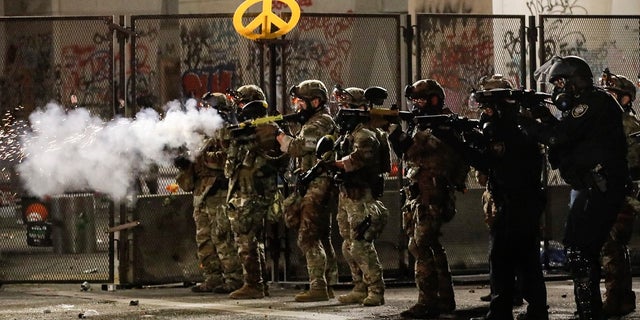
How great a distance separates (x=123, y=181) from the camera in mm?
13930

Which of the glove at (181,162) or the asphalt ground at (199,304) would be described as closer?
the asphalt ground at (199,304)

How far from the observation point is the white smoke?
1354 centimetres

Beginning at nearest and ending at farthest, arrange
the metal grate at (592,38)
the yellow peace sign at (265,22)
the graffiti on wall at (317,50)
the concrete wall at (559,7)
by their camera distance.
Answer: the yellow peace sign at (265,22)
the graffiti on wall at (317,50)
the metal grate at (592,38)
the concrete wall at (559,7)

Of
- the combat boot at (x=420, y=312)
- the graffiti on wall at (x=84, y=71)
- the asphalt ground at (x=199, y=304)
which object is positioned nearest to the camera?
the combat boot at (x=420, y=312)

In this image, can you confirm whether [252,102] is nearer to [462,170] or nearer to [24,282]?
[462,170]

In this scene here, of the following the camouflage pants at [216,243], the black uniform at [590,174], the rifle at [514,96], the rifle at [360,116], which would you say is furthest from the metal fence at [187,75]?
the black uniform at [590,174]

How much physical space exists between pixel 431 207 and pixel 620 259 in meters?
1.59

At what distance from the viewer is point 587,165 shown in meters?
9.59

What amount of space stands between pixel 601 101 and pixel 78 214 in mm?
6535

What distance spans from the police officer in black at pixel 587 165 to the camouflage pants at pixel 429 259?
1.71 m

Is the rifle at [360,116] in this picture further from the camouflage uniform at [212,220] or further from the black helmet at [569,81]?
the black helmet at [569,81]

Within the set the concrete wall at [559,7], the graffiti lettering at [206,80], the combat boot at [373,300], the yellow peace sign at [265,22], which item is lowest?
the combat boot at [373,300]

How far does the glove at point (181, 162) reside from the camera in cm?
1345

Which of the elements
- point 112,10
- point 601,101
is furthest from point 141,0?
point 601,101
